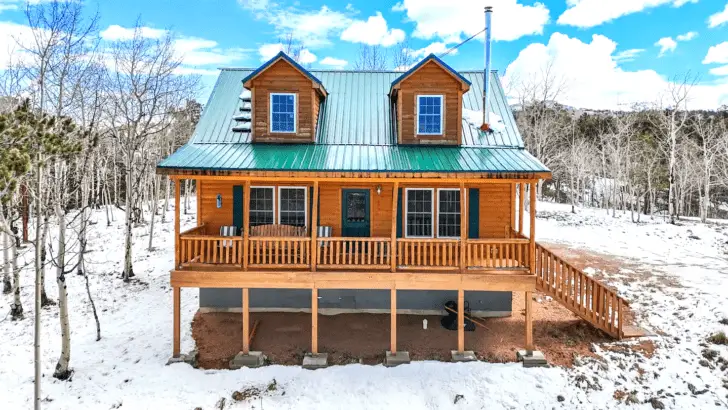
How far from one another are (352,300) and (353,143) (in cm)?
506

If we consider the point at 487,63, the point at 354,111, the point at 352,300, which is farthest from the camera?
the point at 354,111

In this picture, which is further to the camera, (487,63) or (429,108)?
(487,63)

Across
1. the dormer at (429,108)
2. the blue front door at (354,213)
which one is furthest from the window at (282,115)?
the dormer at (429,108)

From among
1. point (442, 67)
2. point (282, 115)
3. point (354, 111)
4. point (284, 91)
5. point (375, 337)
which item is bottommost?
point (375, 337)

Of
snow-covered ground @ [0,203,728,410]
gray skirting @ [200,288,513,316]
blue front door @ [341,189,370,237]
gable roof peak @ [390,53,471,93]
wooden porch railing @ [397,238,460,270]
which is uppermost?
gable roof peak @ [390,53,471,93]

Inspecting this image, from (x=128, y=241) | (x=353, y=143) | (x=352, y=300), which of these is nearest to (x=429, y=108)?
(x=353, y=143)

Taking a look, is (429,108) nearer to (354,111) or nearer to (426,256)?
(354,111)

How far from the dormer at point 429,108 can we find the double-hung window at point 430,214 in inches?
62.4

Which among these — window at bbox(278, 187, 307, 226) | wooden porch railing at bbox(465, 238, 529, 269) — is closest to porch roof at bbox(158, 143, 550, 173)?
window at bbox(278, 187, 307, 226)

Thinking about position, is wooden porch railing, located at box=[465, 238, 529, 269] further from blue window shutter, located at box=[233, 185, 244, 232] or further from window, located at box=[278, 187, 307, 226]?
blue window shutter, located at box=[233, 185, 244, 232]

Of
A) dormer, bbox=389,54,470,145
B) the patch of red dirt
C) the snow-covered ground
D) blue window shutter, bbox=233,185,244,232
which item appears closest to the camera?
the snow-covered ground

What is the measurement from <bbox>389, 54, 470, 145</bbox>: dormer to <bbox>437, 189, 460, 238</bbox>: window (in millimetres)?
1584

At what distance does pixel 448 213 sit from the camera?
1212cm

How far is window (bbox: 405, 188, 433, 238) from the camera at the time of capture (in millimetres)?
12109
